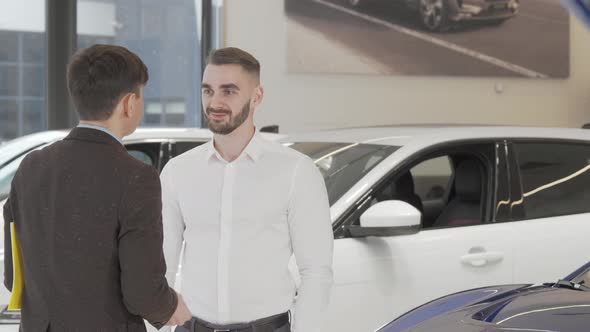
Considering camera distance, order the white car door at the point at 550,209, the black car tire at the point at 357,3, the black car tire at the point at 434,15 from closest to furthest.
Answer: the white car door at the point at 550,209 < the black car tire at the point at 357,3 < the black car tire at the point at 434,15

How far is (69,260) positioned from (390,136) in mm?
1994

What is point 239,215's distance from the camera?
7.11ft

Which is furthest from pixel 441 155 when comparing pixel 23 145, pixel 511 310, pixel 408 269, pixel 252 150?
pixel 23 145

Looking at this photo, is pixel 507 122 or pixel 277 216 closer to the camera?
pixel 277 216

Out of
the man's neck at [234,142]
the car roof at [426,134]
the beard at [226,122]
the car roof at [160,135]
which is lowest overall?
the car roof at [160,135]

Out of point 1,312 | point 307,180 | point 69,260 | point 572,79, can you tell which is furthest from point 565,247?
point 572,79

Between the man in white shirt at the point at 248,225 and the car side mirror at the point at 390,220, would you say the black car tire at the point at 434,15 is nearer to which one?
the car side mirror at the point at 390,220

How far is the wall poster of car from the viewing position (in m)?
7.89

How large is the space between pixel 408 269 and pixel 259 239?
1.18m

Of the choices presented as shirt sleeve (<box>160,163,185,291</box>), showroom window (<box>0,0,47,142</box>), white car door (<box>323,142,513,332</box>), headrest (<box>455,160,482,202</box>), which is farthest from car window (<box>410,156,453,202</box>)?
shirt sleeve (<box>160,163,185,291</box>)

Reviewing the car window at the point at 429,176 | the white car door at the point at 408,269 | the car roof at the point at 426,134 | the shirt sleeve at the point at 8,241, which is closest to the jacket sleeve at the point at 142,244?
the shirt sleeve at the point at 8,241

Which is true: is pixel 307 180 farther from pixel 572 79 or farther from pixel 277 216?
pixel 572 79

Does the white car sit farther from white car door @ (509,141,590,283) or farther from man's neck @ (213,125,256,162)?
man's neck @ (213,125,256,162)

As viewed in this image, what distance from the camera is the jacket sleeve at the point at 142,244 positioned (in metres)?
1.72
